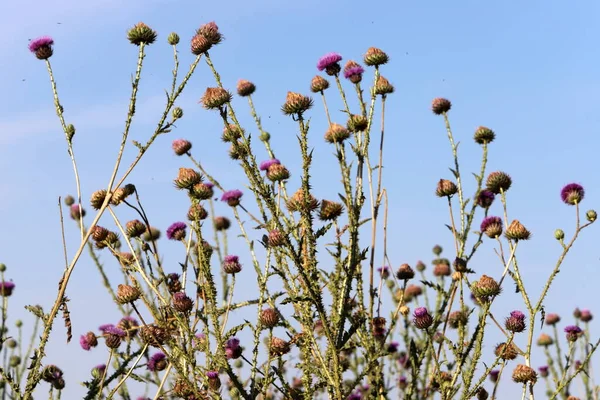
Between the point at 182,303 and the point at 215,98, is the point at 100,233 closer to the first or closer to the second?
the point at 182,303

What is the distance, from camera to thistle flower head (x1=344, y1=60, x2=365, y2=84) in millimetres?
5879

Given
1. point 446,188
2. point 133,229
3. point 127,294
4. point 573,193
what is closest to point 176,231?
point 133,229

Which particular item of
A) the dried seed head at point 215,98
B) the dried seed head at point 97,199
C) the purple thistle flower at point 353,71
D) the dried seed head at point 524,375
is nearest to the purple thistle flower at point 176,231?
the dried seed head at point 97,199

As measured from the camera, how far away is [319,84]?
5.91 m

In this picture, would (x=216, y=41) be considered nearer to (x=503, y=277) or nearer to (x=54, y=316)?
(x=54, y=316)

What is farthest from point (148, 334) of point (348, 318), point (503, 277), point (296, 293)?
point (503, 277)

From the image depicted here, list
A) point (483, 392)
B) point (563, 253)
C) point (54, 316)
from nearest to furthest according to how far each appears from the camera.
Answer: point (54, 316) < point (563, 253) < point (483, 392)

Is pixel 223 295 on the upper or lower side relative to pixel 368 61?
lower

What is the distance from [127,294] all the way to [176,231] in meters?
1.07

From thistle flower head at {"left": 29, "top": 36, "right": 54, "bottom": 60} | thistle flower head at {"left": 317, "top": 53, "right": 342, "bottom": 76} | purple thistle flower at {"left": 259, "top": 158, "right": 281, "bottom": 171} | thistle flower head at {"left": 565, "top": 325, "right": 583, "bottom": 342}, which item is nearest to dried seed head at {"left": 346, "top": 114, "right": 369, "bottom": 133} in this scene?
thistle flower head at {"left": 317, "top": 53, "right": 342, "bottom": 76}

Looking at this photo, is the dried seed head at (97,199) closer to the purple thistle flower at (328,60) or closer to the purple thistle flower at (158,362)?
the purple thistle flower at (158,362)

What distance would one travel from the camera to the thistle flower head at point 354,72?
19.3 ft

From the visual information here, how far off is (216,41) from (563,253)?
2709 mm

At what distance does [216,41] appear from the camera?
17.2 feet
